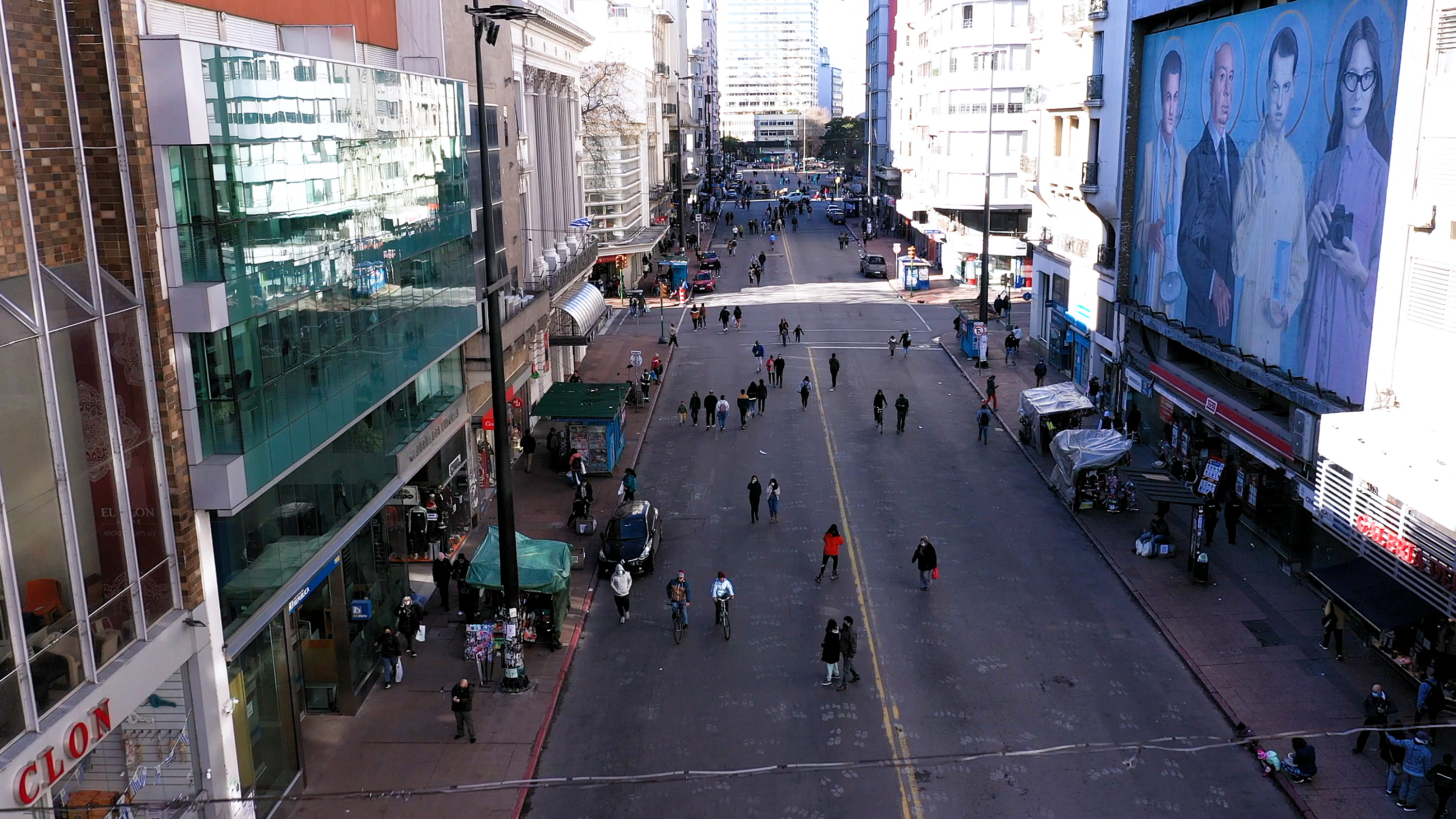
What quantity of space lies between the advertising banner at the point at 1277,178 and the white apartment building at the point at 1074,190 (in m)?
3.62

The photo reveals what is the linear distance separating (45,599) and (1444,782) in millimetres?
16712

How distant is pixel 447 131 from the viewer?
2378cm

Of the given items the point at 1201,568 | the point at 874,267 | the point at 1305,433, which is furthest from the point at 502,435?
the point at 874,267

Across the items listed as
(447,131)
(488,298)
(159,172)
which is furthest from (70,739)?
(447,131)

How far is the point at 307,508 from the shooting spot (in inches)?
681

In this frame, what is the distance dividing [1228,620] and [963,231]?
54029mm

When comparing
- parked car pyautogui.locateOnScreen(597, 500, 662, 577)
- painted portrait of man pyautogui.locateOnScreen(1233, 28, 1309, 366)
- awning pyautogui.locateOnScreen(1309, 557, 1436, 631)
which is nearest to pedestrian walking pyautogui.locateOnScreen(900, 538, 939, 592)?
parked car pyautogui.locateOnScreen(597, 500, 662, 577)

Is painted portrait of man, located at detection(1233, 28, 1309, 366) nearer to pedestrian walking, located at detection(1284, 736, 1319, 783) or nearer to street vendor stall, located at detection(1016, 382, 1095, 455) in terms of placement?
street vendor stall, located at detection(1016, 382, 1095, 455)

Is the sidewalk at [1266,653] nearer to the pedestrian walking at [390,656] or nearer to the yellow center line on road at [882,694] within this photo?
the yellow center line on road at [882,694]

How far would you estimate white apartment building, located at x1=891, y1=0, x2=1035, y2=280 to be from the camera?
225 feet

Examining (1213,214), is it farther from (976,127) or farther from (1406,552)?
(976,127)

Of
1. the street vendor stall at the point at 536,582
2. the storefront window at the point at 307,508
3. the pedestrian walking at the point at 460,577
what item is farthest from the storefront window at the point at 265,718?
the pedestrian walking at the point at 460,577

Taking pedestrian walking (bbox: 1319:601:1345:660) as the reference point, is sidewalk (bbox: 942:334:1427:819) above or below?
below

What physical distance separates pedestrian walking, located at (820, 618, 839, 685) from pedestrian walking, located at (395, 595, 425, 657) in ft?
25.1
